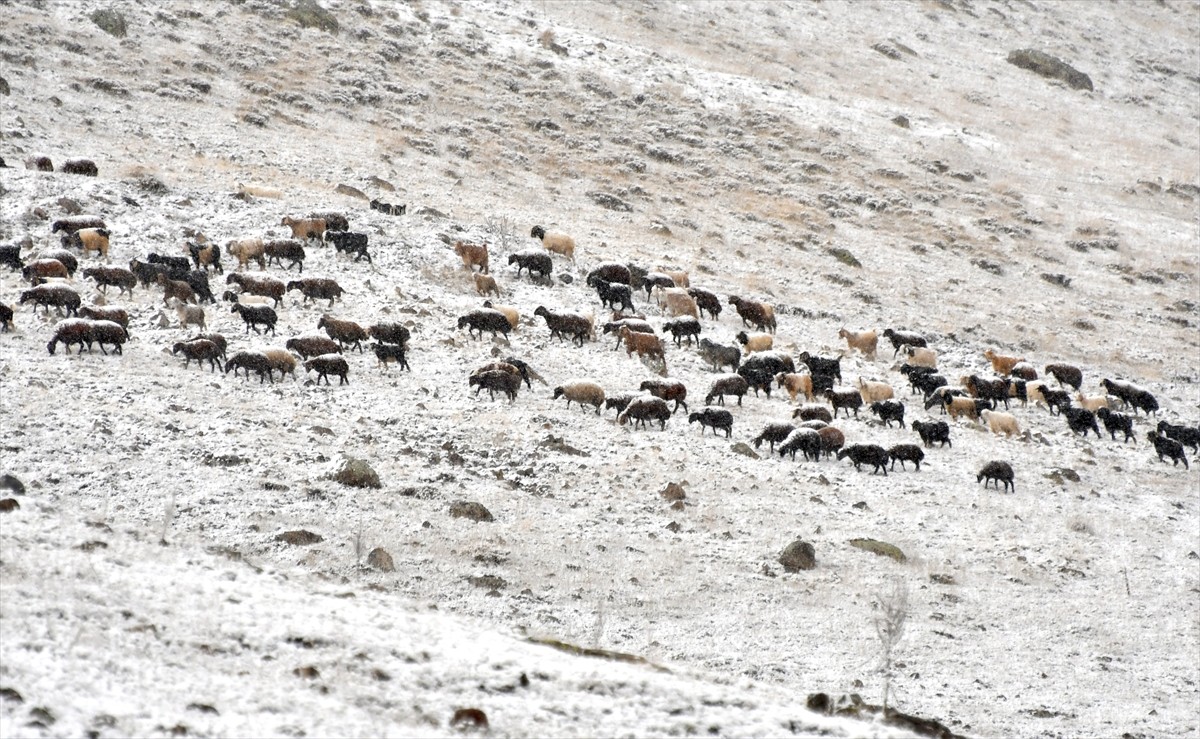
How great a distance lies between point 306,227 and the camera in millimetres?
27344

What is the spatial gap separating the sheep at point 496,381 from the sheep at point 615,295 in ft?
26.3

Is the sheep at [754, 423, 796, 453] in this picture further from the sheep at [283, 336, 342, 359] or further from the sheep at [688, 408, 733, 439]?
the sheep at [283, 336, 342, 359]

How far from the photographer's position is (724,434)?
2058cm

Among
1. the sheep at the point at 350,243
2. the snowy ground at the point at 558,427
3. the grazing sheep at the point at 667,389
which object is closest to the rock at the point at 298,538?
the snowy ground at the point at 558,427

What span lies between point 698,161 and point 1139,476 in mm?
26681

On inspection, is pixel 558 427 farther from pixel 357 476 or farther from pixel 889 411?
pixel 889 411

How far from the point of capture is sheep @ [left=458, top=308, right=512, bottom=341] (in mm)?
23328

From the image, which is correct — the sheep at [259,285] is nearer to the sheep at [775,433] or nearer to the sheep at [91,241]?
the sheep at [91,241]

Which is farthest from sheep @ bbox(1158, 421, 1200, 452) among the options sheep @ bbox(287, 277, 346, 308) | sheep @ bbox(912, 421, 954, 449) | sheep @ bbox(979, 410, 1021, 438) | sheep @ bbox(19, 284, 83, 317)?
sheep @ bbox(19, 284, 83, 317)

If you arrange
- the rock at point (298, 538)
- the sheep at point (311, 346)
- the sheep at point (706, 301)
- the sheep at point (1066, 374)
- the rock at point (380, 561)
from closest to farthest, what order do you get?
the rock at point (380, 561) < the rock at point (298, 538) < the sheep at point (311, 346) < the sheep at point (706, 301) < the sheep at point (1066, 374)

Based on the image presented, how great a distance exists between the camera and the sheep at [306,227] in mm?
27188

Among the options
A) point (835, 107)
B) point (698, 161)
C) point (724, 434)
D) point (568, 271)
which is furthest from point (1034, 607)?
point (835, 107)

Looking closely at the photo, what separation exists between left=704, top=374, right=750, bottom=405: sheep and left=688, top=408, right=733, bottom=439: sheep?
5.15 ft

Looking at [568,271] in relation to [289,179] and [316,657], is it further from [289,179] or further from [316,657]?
[316,657]
